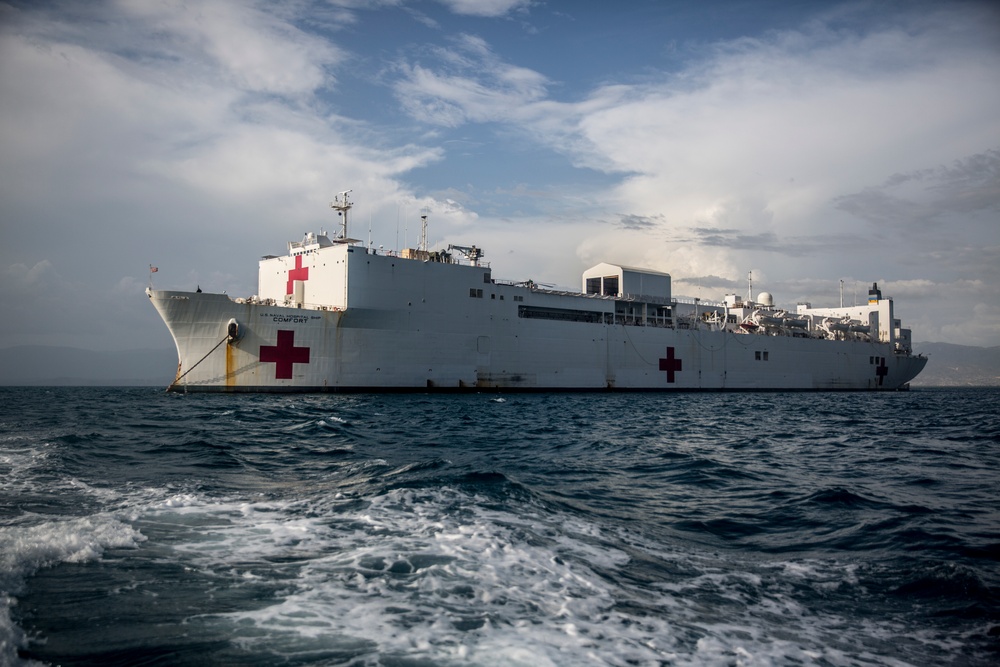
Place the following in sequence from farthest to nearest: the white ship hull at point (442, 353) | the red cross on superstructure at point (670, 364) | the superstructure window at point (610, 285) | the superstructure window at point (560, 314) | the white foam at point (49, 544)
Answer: the superstructure window at point (610, 285)
the red cross on superstructure at point (670, 364)
the superstructure window at point (560, 314)
the white ship hull at point (442, 353)
the white foam at point (49, 544)

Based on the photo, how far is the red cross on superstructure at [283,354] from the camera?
1800 cm

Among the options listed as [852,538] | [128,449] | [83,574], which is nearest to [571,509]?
[852,538]

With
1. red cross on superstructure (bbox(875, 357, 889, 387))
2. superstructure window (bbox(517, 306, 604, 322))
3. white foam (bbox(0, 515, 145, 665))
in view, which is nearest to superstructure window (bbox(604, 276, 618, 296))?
superstructure window (bbox(517, 306, 604, 322))

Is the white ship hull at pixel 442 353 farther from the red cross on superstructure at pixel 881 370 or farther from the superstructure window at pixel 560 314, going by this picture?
the red cross on superstructure at pixel 881 370

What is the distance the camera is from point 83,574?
315 centimetres

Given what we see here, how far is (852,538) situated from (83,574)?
4740 mm

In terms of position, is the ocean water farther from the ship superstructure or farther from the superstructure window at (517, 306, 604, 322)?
the superstructure window at (517, 306, 604, 322)

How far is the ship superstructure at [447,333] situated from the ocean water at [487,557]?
985 cm

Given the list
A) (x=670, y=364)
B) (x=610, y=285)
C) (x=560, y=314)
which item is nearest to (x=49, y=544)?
(x=560, y=314)

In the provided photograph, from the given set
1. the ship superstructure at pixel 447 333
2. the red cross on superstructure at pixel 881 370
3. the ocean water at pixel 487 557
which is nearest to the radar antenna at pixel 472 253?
the ship superstructure at pixel 447 333

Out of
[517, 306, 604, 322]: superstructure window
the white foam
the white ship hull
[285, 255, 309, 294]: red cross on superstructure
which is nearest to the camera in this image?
the white foam

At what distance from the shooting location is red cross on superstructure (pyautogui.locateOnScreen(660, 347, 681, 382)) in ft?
88.8

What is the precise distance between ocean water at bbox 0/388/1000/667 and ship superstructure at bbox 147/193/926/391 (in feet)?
32.3

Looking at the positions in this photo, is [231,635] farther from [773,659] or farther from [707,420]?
[707,420]
